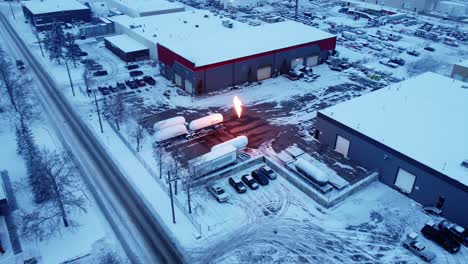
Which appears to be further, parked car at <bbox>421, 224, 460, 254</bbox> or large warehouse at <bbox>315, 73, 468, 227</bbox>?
large warehouse at <bbox>315, 73, 468, 227</bbox>

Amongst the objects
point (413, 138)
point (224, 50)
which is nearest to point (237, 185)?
point (413, 138)

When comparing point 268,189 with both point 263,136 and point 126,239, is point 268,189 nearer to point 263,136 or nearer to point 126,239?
point 263,136

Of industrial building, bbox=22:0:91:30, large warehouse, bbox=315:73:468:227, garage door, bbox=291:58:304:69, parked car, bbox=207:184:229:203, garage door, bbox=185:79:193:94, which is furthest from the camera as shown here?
industrial building, bbox=22:0:91:30

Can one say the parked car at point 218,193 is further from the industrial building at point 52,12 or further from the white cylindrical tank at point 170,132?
the industrial building at point 52,12

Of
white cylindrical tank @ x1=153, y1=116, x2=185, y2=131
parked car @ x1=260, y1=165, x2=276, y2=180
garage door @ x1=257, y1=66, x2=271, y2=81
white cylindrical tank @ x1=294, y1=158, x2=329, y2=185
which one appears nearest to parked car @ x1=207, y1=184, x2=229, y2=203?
parked car @ x1=260, y1=165, x2=276, y2=180

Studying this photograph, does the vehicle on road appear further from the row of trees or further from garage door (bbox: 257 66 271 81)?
garage door (bbox: 257 66 271 81)

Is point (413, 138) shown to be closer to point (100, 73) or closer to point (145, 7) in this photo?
point (100, 73)

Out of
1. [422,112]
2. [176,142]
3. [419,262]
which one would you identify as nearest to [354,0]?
[422,112]

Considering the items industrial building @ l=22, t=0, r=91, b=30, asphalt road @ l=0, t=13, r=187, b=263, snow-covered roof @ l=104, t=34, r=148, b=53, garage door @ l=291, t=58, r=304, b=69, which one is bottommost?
asphalt road @ l=0, t=13, r=187, b=263

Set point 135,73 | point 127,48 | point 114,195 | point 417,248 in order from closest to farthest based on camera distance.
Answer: point 417,248, point 114,195, point 135,73, point 127,48

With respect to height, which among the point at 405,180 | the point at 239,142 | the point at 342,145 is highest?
the point at 239,142
